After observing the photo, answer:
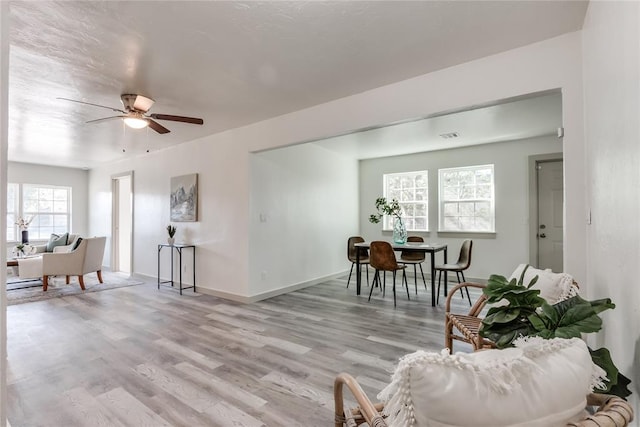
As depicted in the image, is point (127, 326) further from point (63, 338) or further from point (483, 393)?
point (483, 393)

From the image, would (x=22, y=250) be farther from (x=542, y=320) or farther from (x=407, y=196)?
(x=542, y=320)

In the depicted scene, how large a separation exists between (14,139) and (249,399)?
5.76m

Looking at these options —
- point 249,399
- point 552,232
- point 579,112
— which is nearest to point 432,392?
point 249,399

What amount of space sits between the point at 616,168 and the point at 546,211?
432cm

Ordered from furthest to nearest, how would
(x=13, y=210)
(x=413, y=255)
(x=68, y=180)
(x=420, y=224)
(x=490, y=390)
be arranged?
1. (x=68, y=180)
2. (x=13, y=210)
3. (x=420, y=224)
4. (x=413, y=255)
5. (x=490, y=390)

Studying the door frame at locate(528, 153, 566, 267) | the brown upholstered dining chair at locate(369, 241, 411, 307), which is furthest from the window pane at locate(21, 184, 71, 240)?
the door frame at locate(528, 153, 566, 267)

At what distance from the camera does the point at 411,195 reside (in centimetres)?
637

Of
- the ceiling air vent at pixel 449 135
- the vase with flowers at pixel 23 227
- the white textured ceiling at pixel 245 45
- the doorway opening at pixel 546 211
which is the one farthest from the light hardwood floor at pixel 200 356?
the vase with flowers at pixel 23 227

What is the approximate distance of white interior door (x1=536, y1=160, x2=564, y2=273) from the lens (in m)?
4.88

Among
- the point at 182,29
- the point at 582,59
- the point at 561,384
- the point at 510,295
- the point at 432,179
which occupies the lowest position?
the point at 561,384

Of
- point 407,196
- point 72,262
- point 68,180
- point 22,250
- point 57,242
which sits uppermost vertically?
point 68,180

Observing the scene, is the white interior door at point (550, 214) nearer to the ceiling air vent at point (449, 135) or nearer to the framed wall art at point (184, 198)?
the ceiling air vent at point (449, 135)

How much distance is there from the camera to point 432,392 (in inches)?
25.4

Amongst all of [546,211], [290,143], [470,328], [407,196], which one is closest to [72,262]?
[290,143]
